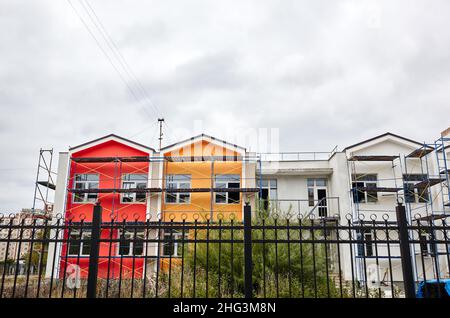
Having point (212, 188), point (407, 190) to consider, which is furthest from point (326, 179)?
point (212, 188)

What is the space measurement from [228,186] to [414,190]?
987 cm

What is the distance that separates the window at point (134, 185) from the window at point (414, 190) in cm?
1386

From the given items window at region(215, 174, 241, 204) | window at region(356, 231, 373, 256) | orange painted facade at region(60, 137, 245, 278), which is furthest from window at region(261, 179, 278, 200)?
window at region(356, 231, 373, 256)

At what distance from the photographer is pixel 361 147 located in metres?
20.2

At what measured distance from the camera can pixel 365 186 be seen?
20078 mm

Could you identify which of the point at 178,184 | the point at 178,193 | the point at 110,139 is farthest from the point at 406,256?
the point at 110,139

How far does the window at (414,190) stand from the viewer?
769 inches

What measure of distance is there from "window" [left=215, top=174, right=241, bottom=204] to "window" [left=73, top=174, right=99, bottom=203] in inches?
267

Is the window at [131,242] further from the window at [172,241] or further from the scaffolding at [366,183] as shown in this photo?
the scaffolding at [366,183]

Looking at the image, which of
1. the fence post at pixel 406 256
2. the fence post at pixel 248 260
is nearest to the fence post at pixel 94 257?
the fence post at pixel 248 260
